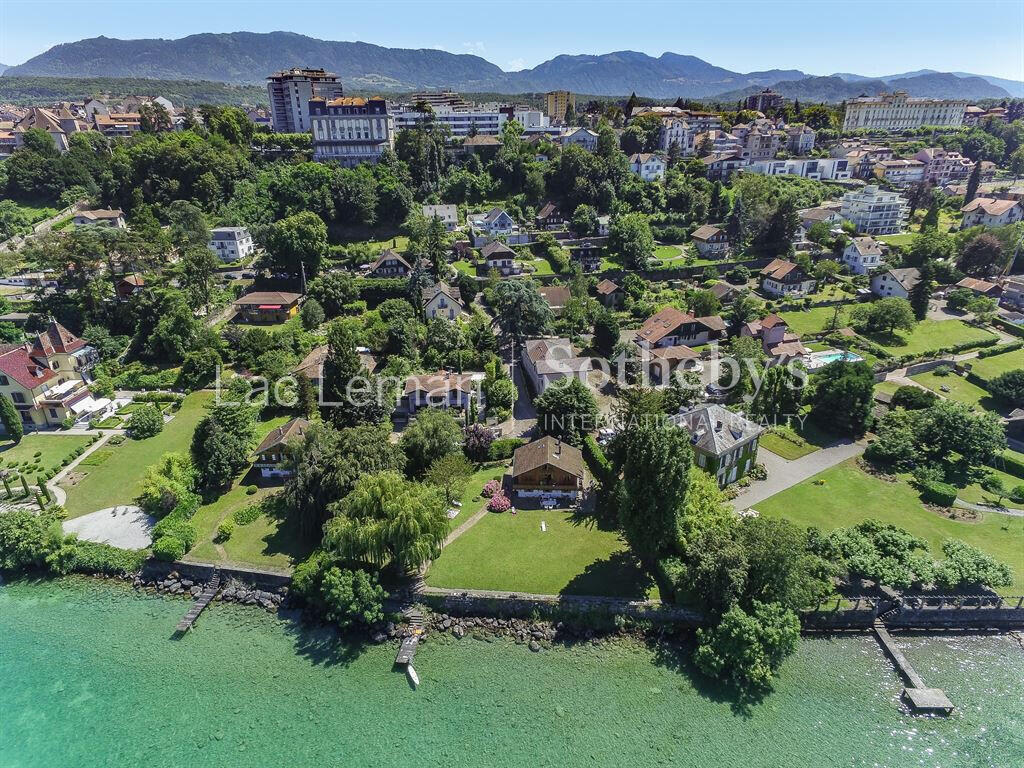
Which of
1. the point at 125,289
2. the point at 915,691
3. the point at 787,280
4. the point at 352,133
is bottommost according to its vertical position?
the point at 915,691

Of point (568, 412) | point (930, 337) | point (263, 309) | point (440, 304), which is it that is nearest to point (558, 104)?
point (440, 304)

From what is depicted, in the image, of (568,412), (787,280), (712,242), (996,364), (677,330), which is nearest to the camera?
(568,412)

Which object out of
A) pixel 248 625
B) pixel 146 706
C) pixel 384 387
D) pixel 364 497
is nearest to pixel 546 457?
pixel 364 497

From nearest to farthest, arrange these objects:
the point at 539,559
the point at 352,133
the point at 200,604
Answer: the point at 200,604 → the point at 539,559 → the point at 352,133

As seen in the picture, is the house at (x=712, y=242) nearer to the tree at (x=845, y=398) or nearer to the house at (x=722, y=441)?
the tree at (x=845, y=398)

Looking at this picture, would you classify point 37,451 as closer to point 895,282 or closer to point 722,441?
point 722,441

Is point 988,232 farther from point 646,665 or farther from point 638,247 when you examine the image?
point 646,665

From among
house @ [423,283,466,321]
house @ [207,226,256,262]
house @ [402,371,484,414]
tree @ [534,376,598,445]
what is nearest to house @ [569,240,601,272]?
house @ [423,283,466,321]

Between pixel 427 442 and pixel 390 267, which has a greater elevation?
pixel 390 267
